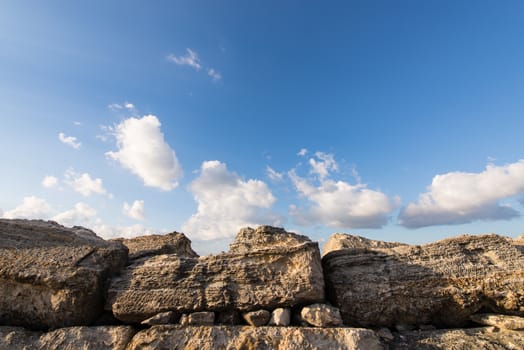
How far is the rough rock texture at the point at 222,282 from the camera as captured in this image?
6590mm

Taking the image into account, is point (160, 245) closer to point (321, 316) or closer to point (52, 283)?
point (52, 283)

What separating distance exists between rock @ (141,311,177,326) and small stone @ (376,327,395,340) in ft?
15.4

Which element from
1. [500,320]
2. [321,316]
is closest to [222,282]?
[321,316]

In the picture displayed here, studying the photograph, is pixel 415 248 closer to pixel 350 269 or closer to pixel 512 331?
pixel 350 269

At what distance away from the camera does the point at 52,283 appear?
659 cm

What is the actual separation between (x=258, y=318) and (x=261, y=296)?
0.47m

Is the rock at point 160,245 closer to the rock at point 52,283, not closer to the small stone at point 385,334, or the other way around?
the rock at point 52,283

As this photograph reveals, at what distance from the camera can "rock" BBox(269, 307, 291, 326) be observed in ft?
20.7

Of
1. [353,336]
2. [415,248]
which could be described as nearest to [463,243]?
[415,248]

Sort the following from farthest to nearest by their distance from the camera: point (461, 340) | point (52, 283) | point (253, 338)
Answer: point (52, 283) → point (461, 340) → point (253, 338)

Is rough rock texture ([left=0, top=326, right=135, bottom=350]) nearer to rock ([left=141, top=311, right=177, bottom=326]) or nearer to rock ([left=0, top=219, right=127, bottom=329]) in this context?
rock ([left=0, top=219, right=127, bottom=329])

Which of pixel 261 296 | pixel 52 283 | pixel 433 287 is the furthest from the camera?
pixel 433 287

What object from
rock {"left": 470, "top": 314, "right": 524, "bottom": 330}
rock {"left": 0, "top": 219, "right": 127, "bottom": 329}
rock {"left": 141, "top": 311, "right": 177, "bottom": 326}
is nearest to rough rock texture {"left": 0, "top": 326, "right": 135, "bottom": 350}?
rock {"left": 0, "top": 219, "right": 127, "bottom": 329}

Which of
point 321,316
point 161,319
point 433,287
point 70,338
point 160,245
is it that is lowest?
point 70,338
